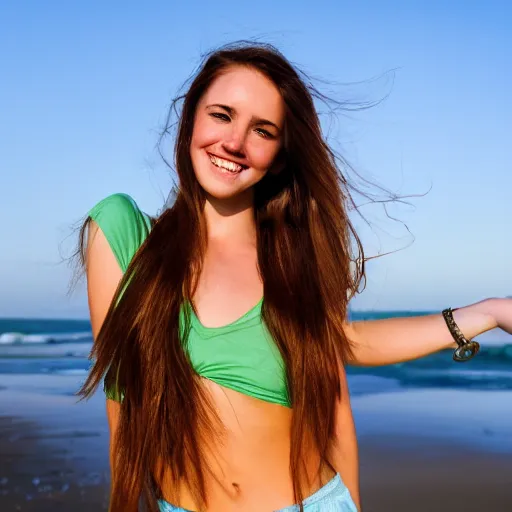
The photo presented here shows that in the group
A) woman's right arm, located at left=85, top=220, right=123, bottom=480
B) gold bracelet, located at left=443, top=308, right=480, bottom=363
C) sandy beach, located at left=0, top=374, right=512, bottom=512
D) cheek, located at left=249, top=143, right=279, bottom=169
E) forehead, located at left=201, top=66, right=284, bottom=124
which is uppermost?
forehead, located at left=201, top=66, right=284, bottom=124

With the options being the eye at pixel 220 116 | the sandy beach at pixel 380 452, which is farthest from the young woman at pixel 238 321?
the sandy beach at pixel 380 452

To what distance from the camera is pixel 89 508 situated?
586 centimetres

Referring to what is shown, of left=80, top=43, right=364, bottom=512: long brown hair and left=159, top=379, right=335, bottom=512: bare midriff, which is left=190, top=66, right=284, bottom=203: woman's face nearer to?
left=80, top=43, right=364, bottom=512: long brown hair

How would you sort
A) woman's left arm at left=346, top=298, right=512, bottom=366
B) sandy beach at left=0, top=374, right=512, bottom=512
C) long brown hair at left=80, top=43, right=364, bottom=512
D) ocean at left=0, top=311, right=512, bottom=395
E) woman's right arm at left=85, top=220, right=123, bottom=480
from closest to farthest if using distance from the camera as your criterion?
1. long brown hair at left=80, top=43, right=364, bottom=512
2. woman's right arm at left=85, top=220, right=123, bottom=480
3. woman's left arm at left=346, top=298, right=512, bottom=366
4. sandy beach at left=0, top=374, right=512, bottom=512
5. ocean at left=0, top=311, right=512, bottom=395

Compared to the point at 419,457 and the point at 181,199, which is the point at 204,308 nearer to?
the point at 181,199

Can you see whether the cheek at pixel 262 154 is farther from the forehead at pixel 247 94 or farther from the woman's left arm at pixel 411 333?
the woman's left arm at pixel 411 333

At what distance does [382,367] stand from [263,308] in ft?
33.1

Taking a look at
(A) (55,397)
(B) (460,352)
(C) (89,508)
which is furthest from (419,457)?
(B) (460,352)

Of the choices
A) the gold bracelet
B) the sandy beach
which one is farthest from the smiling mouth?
the sandy beach

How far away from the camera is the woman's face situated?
2814 mm

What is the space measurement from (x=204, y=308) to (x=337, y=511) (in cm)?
71

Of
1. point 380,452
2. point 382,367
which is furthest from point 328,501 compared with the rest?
point 382,367

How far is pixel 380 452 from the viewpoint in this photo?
7.57 m

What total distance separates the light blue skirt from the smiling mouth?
3.21 ft
